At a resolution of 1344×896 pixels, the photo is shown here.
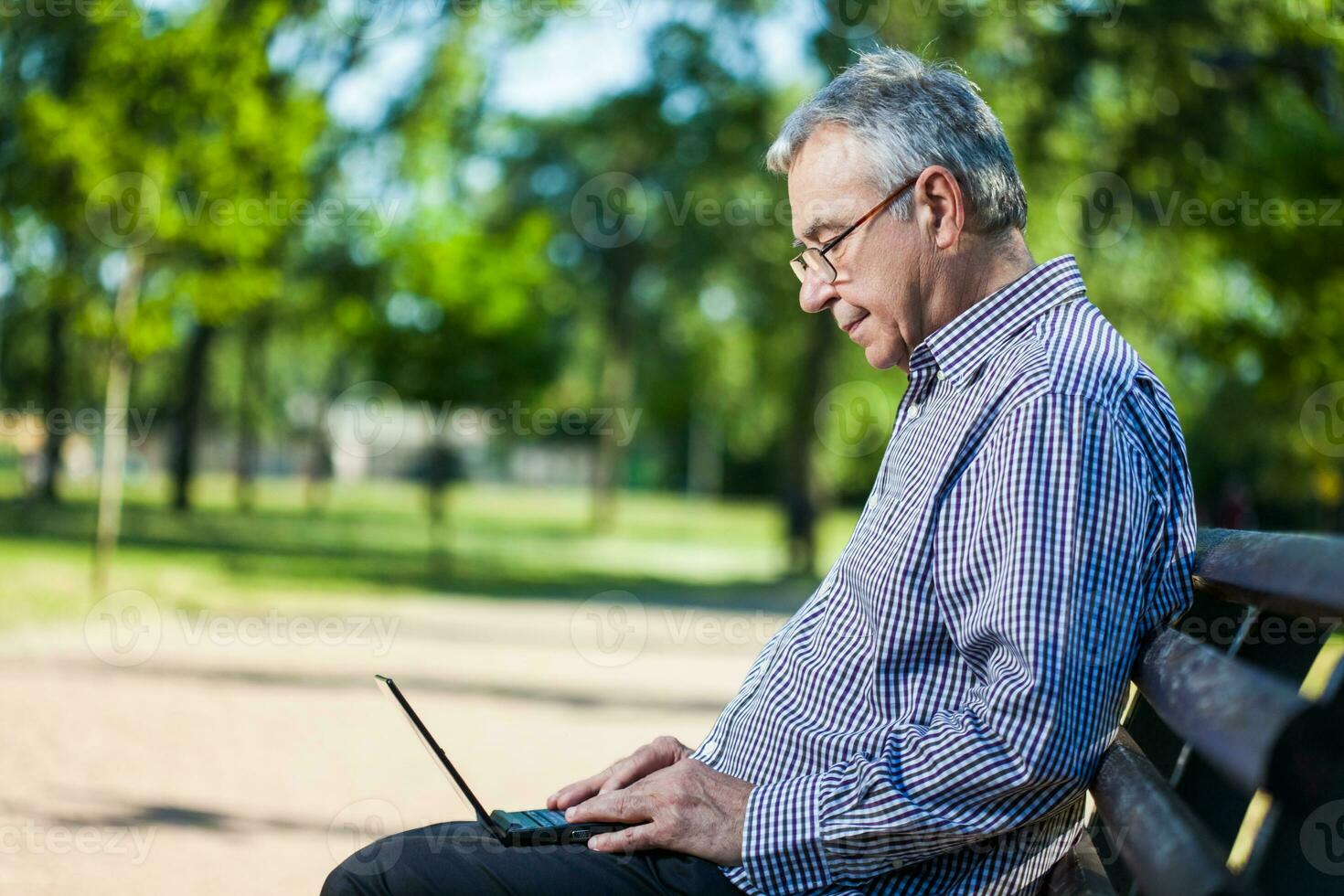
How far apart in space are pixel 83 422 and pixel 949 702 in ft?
78.2

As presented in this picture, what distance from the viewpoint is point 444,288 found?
23.1 meters

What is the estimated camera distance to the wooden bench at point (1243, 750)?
1106 millimetres

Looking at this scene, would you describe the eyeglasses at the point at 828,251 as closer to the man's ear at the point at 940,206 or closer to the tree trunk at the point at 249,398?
the man's ear at the point at 940,206

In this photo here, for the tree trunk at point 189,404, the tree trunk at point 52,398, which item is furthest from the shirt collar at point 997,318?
the tree trunk at point 189,404

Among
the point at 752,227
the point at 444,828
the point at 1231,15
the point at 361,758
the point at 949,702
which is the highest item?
the point at 1231,15

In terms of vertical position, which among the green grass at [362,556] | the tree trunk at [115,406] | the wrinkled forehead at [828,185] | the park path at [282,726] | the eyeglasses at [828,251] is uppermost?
the wrinkled forehead at [828,185]

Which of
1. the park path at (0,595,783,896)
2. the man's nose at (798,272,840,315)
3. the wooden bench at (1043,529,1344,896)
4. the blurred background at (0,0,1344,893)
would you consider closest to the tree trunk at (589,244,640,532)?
the blurred background at (0,0,1344,893)

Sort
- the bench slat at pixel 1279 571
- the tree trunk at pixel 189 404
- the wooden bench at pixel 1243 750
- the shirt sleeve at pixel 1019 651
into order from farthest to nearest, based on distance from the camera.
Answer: the tree trunk at pixel 189 404
the shirt sleeve at pixel 1019 651
the bench slat at pixel 1279 571
the wooden bench at pixel 1243 750

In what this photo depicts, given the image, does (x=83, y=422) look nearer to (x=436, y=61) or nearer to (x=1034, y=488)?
(x=436, y=61)

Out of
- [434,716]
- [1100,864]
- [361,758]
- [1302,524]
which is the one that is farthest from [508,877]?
[1302,524]

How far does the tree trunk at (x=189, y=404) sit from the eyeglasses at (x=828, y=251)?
28333 millimetres

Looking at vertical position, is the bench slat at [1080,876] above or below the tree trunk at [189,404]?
above

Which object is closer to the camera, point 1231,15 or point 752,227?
point 1231,15

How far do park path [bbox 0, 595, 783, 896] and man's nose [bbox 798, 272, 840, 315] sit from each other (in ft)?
10.1
